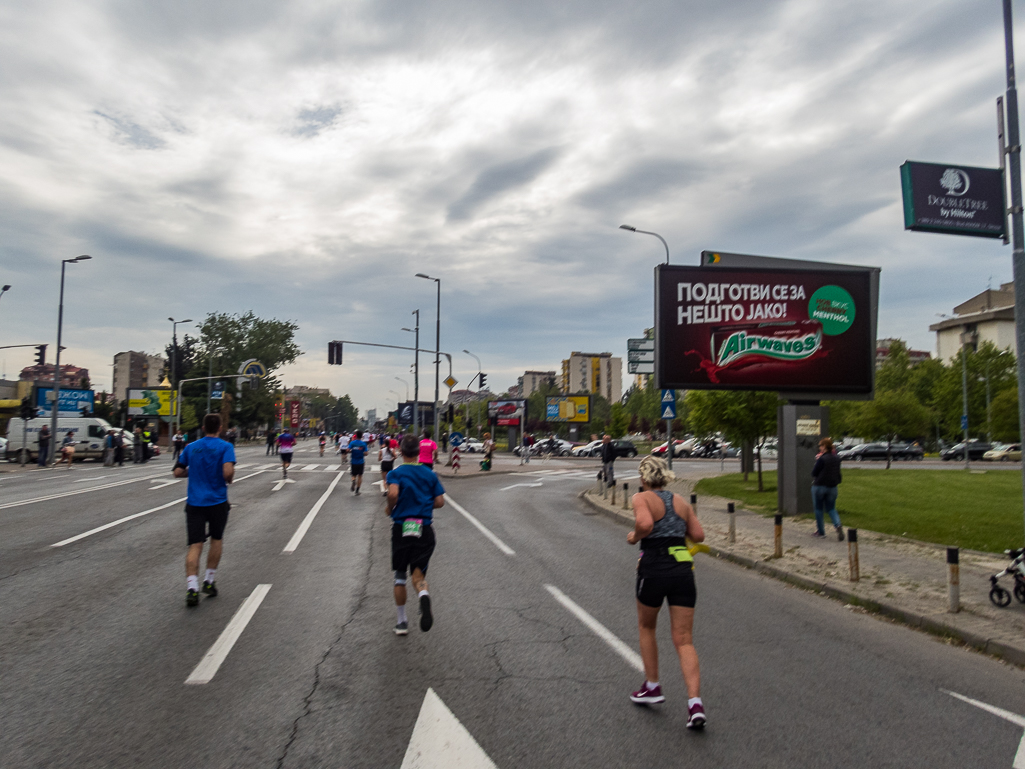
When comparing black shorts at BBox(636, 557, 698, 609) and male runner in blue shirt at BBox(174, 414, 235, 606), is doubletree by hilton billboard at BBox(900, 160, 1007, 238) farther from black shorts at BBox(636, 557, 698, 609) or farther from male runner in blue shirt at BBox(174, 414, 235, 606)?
male runner in blue shirt at BBox(174, 414, 235, 606)

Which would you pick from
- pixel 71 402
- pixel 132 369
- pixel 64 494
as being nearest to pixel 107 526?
pixel 64 494

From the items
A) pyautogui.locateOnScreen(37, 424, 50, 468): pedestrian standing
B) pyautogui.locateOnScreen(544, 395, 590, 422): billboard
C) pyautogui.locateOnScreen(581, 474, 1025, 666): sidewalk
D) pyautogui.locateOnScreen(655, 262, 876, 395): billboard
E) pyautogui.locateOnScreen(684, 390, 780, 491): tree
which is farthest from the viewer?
pyautogui.locateOnScreen(544, 395, 590, 422): billboard

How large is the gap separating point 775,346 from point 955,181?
797 centimetres

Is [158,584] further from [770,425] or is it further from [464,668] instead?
[770,425]

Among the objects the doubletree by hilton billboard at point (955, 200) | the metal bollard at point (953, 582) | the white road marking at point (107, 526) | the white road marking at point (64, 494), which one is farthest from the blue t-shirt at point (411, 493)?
the white road marking at point (64, 494)

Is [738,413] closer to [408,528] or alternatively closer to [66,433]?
[408,528]

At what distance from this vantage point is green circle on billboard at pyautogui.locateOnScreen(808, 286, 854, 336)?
59.4 ft

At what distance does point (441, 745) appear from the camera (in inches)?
164

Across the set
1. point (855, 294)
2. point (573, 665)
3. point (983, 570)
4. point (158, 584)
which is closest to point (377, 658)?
point (573, 665)

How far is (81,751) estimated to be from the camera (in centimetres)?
399

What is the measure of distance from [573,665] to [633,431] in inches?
5083

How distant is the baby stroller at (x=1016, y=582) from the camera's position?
307 inches

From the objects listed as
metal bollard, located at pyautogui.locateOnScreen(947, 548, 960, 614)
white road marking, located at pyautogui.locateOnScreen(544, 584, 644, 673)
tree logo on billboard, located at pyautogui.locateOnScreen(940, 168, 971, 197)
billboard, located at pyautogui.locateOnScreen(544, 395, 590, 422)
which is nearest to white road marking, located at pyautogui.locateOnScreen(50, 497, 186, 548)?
white road marking, located at pyautogui.locateOnScreen(544, 584, 644, 673)

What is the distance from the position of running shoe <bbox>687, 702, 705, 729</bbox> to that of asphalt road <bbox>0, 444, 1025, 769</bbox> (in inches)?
2.8
